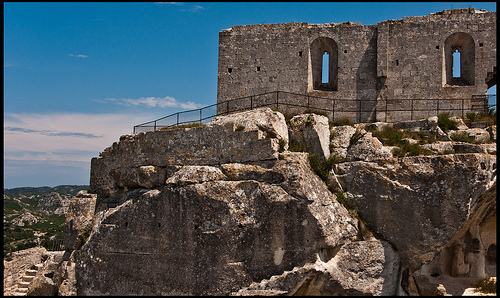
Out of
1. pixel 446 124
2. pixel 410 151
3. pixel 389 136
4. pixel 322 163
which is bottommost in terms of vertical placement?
pixel 322 163

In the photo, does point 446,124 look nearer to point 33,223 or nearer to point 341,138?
point 341,138

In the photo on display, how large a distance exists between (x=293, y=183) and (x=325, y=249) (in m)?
2.01

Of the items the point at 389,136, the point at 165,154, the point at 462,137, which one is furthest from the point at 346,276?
the point at 165,154

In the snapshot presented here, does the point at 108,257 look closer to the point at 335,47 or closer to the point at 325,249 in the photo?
the point at 325,249

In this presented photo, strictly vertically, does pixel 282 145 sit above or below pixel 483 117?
below

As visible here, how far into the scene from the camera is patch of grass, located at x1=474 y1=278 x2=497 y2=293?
13007 millimetres

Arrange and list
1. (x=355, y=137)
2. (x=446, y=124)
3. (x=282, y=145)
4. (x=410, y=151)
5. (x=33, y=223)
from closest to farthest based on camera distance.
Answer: (x=410, y=151), (x=282, y=145), (x=355, y=137), (x=446, y=124), (x=33, y=223)

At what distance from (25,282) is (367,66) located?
52.2 feet

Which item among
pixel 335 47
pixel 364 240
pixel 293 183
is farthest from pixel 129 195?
pixel 335 47

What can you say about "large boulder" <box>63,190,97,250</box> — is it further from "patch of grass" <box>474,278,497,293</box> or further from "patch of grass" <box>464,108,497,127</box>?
"patch of grass" <box>464,108,497,127</box>

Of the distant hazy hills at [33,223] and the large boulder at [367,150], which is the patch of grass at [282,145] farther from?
the distant hazy hills at [33,223]

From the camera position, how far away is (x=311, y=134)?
43.2ft

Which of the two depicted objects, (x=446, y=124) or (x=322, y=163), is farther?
(x=446, y=124)

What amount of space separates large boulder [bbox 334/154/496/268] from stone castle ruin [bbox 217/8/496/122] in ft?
15.6
